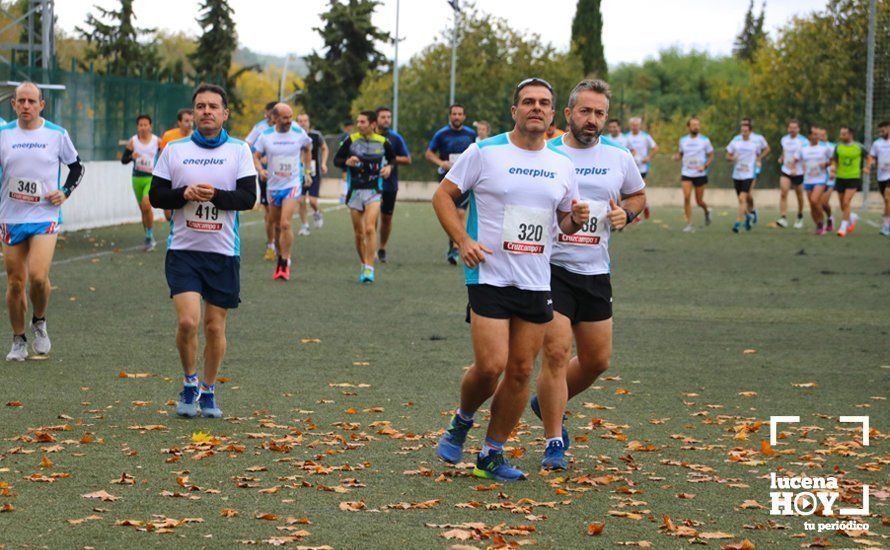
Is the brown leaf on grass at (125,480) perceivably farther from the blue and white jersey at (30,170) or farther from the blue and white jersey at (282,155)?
the blue and white jersey at (282,155)

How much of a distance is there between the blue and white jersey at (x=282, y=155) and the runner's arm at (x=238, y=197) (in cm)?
1018

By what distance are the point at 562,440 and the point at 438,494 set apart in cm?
98

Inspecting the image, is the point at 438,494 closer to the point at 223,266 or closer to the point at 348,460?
the point at 348,460

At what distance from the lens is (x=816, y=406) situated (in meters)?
9.91

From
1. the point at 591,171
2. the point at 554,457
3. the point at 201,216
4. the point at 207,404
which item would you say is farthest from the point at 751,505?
the point at 201,216

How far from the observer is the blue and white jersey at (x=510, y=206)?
745 cm

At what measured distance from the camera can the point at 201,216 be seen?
9.33 metres

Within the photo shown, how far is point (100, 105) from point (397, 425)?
22.4 meters

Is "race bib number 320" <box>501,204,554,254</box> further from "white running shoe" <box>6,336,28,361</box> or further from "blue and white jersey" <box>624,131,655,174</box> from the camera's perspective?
"blue and white jersey" <box>624,131,655,174</box>

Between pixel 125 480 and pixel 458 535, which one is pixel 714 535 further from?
pixel 125 480

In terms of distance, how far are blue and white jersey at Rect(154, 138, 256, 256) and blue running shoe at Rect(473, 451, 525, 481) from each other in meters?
2.69

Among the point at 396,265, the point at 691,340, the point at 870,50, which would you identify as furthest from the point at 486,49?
the point at 691,340

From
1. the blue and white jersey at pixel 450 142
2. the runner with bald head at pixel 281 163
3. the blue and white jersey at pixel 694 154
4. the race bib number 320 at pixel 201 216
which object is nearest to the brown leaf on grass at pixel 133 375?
the race bib number 320 at pixel 201 216

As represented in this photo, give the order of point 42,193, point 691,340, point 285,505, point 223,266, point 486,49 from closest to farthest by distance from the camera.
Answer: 1. point 285,505
2. point 223,266
3. point 42,193
4. point 691,340
5. point 486,49
